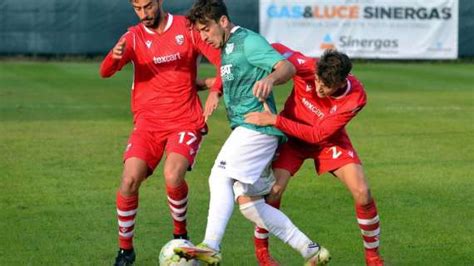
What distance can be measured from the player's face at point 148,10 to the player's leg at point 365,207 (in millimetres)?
1912

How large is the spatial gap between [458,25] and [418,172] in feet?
75.3

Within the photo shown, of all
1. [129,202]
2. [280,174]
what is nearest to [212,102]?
[280,174]

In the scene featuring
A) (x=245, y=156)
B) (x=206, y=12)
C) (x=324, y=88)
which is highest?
(x=206, y=12)

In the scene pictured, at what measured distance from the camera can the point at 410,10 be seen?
A: 35.0 metres

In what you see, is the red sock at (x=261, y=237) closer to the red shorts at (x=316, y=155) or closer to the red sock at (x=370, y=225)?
the red shorts at (x=316, y=155)

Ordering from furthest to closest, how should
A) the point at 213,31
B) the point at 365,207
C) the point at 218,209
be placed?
the point at 365,207 → the point at 213,31 → the point at 218,209

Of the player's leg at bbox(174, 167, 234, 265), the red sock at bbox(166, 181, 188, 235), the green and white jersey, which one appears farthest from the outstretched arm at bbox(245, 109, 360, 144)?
the red sock at bbox(166, 181, 188, 235)

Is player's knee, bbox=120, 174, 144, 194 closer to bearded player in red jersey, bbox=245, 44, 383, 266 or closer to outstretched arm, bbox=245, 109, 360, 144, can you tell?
bearded player in red jersey, bbox=245, 44, 383, 266

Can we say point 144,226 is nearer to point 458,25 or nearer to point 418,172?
point 418,172

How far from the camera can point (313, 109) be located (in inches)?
341

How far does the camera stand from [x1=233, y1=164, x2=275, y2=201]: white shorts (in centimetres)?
823

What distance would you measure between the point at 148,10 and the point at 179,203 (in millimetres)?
1534

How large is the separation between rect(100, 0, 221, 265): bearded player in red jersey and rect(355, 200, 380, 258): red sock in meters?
1.38

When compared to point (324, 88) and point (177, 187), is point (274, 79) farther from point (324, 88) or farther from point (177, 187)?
point (177, 187)
